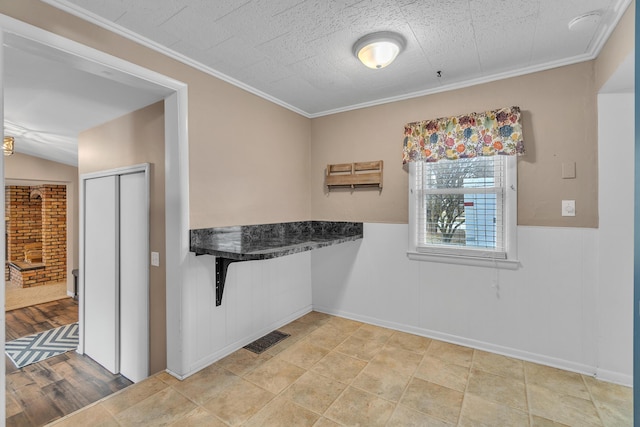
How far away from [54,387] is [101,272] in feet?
3.46

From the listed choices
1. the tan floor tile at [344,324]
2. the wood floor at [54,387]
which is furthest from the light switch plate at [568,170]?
the wood floor at [54,387]

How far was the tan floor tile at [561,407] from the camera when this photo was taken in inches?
71.3

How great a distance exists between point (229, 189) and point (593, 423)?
2.90 metres

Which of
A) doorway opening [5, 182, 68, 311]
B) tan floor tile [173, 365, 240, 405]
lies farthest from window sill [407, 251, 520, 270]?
doorway opening [5, 182, 68, 311]

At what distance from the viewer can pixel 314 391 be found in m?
2.11

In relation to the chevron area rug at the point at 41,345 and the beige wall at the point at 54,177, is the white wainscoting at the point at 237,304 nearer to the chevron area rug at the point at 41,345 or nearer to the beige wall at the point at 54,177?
the chevron area rug at the point at 41,345

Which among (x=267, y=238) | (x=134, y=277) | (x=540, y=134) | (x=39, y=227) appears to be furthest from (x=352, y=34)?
(x=39, y=227)

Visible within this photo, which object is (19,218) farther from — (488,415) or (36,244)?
(488,415)

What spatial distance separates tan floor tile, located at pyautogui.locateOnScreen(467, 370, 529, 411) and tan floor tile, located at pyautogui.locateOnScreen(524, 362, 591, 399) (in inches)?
6.2

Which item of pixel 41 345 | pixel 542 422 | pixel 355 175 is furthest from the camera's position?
pixel 41 345

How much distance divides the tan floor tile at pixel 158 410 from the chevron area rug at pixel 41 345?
7.80ft

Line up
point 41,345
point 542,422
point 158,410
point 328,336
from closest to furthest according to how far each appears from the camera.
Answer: point 542,422 → point 158,410 → point 328,336 → point 41,345

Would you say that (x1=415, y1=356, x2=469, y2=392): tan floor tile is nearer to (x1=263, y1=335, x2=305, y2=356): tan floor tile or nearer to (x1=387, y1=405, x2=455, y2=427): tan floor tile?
(x1=387, y1=405, x2=455, y2=427): tan floor tile

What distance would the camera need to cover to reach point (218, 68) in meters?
2.45
